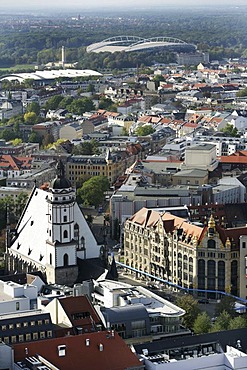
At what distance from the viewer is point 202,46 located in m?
151

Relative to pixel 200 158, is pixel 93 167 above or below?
below

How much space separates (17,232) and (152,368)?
554 inches

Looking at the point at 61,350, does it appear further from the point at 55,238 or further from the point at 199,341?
the point at 55,238

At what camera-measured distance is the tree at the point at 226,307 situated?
108 feet

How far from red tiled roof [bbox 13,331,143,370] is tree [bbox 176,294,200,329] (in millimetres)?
6568

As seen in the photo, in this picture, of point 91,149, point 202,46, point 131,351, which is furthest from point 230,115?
point 202,46

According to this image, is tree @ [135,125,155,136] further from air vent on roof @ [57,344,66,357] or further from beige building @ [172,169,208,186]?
air vent on roof @ [57,344,66,357]

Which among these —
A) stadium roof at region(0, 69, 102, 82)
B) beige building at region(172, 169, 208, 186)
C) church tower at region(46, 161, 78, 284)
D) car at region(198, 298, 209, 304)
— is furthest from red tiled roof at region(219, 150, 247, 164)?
stadium roof at region(0, 69, 102, 82)

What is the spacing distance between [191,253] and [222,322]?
254 inches

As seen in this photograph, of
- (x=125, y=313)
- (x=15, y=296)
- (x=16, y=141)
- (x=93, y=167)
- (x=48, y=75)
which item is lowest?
(x=48, y=75)

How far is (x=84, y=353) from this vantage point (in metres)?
24.3

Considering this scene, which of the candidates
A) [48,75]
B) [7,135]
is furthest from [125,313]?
[48,75]

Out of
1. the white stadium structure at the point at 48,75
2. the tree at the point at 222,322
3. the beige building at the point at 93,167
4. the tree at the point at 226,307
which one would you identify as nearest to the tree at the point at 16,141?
the beige building at the point at 93,167

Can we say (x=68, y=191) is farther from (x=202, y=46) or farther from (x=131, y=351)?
(x=202, y=46)
